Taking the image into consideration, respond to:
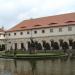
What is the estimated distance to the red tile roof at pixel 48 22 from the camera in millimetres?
67544

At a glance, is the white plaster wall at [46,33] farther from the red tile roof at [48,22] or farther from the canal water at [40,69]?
the canal water at [40,69]

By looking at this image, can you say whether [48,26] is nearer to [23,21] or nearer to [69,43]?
[69,43]

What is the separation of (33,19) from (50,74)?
56.5 m

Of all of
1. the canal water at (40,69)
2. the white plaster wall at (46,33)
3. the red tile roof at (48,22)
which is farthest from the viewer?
the red tile roof at (48,22)

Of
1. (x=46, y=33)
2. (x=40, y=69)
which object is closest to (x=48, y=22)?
(x=46, y=33)

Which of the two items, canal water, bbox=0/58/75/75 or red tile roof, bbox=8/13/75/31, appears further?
red tile roof, bbox=8/13/75/31

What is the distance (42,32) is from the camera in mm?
71812

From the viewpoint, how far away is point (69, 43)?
64.9 metres

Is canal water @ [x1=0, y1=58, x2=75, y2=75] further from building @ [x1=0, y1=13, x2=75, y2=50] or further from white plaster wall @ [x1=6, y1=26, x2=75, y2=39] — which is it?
building @ [x1=0, y1=13, x2=75, y2=50]

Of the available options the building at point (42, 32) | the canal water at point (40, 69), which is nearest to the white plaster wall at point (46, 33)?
the building at point (42, 32)

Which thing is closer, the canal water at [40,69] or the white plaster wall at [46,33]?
the canal water at [40,69]

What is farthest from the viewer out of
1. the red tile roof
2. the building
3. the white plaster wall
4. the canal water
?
the red tile roof

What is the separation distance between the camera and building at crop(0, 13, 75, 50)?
6612cm

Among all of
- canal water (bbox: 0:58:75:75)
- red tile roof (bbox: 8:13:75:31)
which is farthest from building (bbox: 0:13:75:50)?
canal water (bbox: 0:58:75:75)
